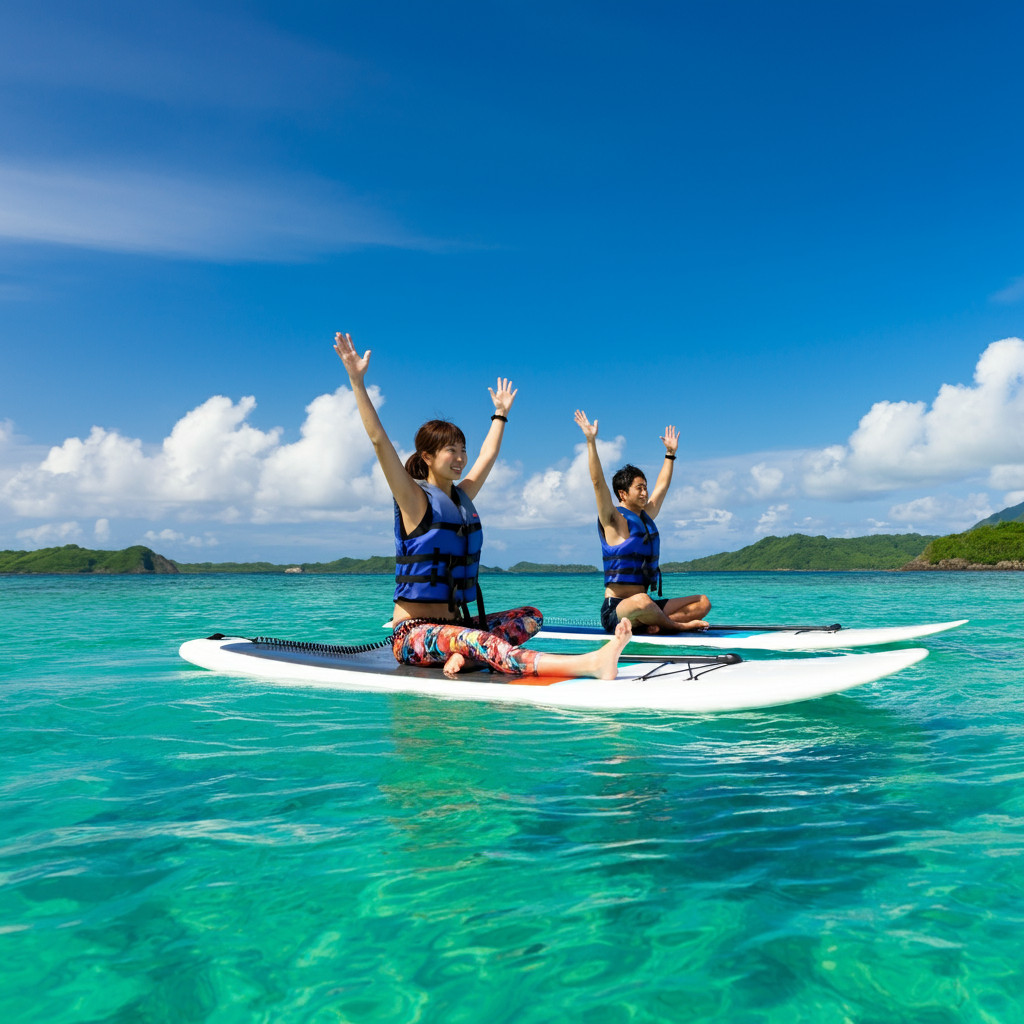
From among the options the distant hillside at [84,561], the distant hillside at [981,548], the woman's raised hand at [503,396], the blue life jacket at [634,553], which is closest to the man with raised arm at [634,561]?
the blue life jacket at [634,553]

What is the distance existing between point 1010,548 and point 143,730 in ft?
374

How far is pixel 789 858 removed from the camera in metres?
2.94

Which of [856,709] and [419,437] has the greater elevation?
[419,437]

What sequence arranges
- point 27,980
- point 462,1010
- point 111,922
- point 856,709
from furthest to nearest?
point 856,709
point 111,922
point 27,980
point 462,1010

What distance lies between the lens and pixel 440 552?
619 cm

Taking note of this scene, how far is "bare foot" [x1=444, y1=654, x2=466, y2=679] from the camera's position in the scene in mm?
6017

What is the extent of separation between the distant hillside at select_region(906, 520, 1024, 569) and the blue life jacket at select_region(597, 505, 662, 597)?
102m

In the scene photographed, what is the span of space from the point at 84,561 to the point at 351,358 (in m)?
161

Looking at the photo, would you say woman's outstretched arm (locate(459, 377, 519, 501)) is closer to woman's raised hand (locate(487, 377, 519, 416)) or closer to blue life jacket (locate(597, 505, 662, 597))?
woman's raised hand (locate(487, 377, 519, 416))

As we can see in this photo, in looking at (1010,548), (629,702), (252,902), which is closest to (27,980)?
(252,902)

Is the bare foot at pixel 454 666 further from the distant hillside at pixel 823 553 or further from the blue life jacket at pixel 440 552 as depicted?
the distant hillside at pixel 823 553

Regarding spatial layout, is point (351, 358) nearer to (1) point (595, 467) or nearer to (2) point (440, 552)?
(2) point (440, 552)

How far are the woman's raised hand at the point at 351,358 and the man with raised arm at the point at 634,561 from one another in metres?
4.61

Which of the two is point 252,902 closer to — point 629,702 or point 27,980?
point 27,980
